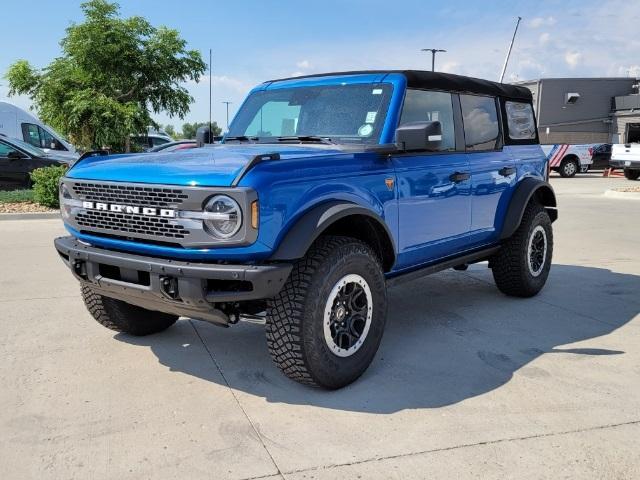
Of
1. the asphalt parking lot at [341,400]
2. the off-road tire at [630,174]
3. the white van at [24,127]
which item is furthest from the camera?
the off-road tire at [630,174]

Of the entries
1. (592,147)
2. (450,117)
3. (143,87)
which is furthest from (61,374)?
(592,147)

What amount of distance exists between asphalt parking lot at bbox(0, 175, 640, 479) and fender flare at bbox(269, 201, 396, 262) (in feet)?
2.93

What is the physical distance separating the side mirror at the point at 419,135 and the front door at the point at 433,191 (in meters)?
0.21

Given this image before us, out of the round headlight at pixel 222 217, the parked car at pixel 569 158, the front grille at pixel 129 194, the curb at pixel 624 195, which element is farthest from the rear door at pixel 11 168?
Answer: the parked car at pixel 569 158

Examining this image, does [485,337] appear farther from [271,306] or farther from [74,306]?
[74,306]

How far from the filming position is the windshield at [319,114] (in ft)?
13.7

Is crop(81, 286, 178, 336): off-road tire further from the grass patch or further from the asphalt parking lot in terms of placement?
the grass patch

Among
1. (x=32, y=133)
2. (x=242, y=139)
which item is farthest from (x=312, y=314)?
(x=32, y=133)

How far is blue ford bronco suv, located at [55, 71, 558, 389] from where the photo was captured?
10.3 ft

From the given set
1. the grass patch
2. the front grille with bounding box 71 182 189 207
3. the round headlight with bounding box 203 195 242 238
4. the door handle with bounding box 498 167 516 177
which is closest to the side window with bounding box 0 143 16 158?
the grass patch

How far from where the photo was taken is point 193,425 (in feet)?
10.4

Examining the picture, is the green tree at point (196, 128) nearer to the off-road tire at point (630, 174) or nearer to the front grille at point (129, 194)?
the front grille at point (129, 194)

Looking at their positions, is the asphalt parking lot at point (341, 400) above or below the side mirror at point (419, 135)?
below

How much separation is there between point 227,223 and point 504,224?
3017 mm
